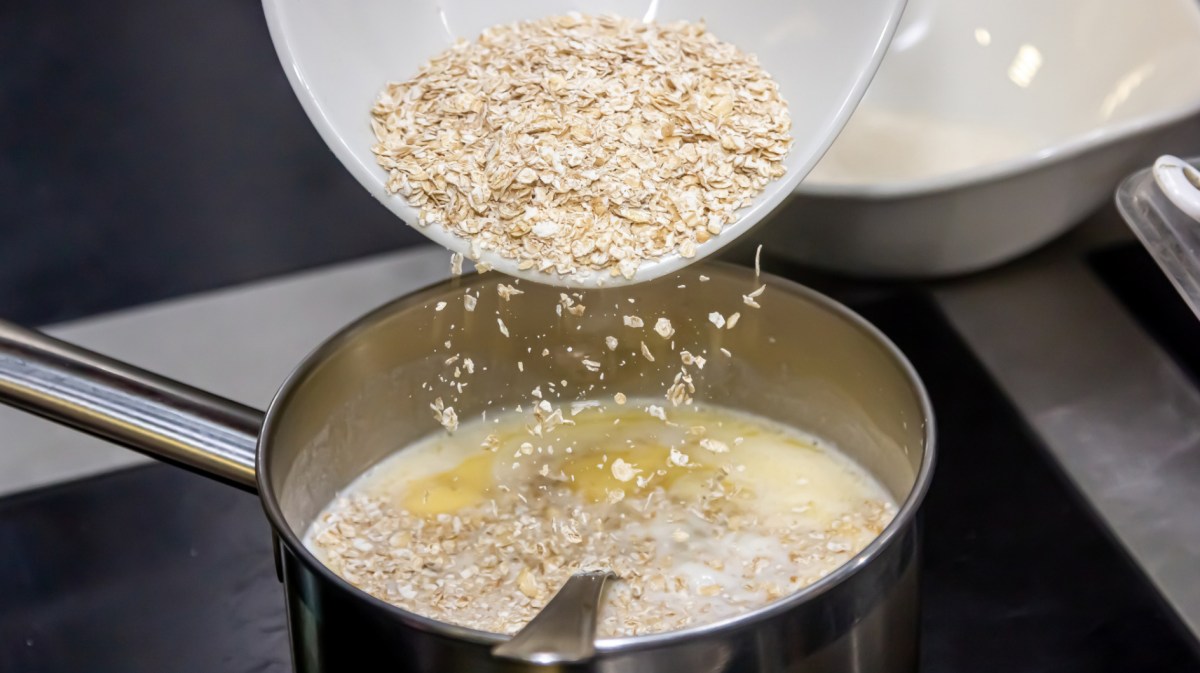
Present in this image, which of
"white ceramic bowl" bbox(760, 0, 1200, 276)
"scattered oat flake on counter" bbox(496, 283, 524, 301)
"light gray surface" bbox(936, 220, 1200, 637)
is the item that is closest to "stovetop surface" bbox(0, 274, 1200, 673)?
"light gray surface" bbox(936, 220, 1200, 637)

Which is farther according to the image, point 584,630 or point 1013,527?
point 1013,527

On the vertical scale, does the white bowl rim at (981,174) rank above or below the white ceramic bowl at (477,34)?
below

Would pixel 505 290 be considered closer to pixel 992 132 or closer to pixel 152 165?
pixel 992 132

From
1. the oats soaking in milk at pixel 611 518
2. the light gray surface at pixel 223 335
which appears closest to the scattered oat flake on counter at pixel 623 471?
the oats soaking in milk at pixel 611 518

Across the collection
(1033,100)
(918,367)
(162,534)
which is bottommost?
(162,534)

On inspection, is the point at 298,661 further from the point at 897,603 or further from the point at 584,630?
the point at 897,603

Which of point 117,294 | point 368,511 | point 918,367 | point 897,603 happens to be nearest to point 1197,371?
point 918,367

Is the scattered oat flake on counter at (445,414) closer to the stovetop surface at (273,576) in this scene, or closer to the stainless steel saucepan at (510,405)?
the stainless steel saucepan at (510,405)
